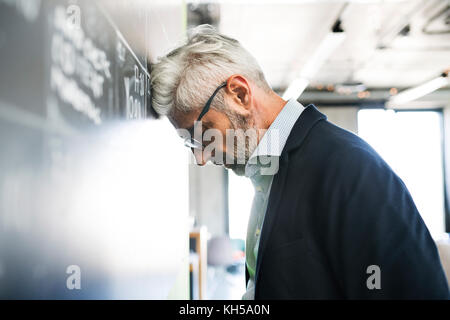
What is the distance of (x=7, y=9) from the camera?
328mm

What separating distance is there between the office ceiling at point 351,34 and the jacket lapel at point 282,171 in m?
2.57

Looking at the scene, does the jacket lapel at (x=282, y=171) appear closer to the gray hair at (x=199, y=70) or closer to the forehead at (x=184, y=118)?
the gray hair at (x=199, y=70)

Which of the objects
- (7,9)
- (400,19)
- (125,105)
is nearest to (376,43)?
(400,19)

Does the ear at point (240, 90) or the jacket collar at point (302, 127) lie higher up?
the ear at point (240, 90)

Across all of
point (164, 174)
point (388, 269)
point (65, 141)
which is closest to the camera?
point (65, 141)

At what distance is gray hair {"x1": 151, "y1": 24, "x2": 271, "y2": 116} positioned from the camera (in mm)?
958

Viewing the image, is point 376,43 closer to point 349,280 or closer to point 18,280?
point 349,280

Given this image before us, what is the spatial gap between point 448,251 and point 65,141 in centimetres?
147

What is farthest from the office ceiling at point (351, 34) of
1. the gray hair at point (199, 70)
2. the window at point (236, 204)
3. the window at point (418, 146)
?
the gray hair at point (199, 70)

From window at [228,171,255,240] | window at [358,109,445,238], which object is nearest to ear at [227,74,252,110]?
window at [228,171,255,240]

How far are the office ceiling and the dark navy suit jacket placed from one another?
2.71 metres

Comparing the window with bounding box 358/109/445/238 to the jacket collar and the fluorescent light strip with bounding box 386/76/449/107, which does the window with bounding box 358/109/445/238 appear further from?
the jacket collar

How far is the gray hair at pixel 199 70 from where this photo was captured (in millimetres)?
958

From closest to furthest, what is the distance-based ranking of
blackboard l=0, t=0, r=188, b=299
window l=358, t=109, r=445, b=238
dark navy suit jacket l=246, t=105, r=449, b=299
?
blackboard l=0, t=0, r=188, b=299
dark navy suit jacket l=246, t=105, r=449, b=299
window l=358, t=109, r=445, b=238
